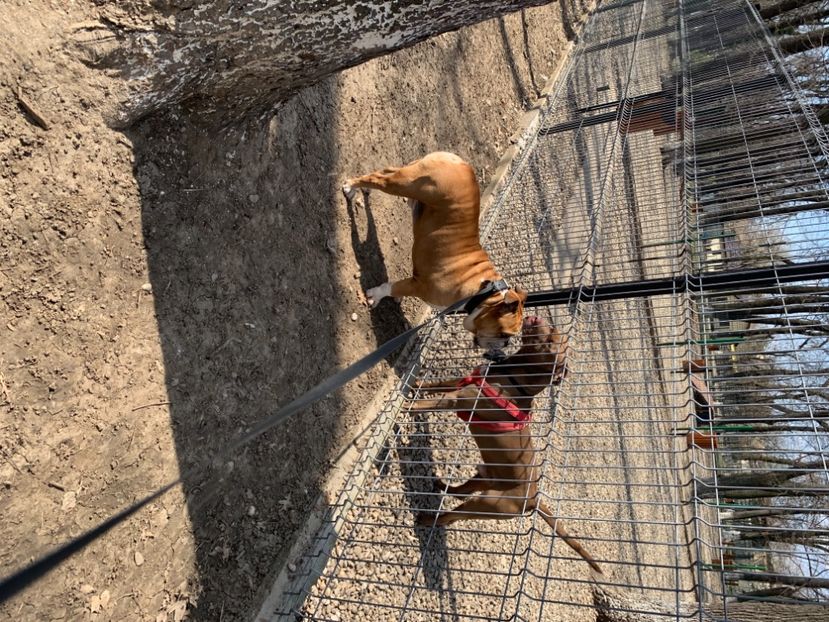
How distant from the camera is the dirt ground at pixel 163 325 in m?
1.92

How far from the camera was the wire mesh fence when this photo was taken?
9.41 ft

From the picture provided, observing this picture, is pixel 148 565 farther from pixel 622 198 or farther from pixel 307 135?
pixel 622 198

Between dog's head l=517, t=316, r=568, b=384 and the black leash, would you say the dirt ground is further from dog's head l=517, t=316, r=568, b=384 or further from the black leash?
dog's head l=517, t=316, r=568, b=384

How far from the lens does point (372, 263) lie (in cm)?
392

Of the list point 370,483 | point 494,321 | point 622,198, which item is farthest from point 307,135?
point 622,198

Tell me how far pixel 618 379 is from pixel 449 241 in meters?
3.08

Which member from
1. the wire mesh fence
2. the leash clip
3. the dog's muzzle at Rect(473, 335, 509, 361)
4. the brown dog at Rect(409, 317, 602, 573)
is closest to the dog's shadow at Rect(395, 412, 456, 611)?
the wire mesh fence

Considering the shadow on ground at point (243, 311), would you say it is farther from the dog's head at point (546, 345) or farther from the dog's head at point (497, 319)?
the dog's head at point (546, 345)

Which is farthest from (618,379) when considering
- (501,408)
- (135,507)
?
(135,507)

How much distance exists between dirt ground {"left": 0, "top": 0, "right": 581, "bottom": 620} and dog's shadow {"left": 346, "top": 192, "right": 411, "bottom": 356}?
2cm

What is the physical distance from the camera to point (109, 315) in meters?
2.22

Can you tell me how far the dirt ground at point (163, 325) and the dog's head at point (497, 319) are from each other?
798 mm

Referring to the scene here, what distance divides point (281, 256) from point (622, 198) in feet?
12.7

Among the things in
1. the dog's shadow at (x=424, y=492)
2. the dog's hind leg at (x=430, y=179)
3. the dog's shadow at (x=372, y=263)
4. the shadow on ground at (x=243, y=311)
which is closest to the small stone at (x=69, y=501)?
the shadow on ground at (x=243, y=311)
